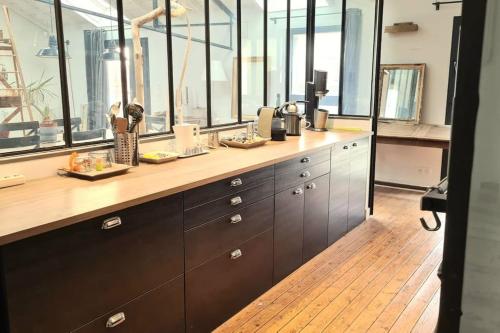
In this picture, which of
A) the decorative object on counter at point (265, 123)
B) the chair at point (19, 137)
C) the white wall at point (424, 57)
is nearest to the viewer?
the chair at point (19, 137)

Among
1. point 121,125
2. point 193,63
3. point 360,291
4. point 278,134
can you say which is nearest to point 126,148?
point 121,125

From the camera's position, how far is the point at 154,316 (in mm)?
2047

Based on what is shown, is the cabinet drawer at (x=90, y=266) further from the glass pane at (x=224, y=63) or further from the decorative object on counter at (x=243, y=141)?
the glass pane at (x=224, y=63)

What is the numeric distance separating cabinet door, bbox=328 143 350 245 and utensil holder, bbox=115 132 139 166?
1.76 meters

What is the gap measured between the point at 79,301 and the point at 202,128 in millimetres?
2057

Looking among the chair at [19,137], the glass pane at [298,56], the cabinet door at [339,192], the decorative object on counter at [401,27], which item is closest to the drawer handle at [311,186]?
the cabinet door at [339,192]

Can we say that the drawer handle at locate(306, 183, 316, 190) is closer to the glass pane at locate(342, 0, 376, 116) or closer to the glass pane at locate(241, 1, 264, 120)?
the glass pane at locate(241, 1, 264, 120)

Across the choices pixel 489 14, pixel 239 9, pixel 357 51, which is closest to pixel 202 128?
pixel 239 9

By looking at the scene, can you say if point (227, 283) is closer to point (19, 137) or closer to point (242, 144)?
point (242, 144)

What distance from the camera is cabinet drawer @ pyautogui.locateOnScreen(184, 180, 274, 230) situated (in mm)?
2215

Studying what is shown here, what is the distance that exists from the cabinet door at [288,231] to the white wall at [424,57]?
9.81 feet

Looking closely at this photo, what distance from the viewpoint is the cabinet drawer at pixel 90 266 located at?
4.91 ft

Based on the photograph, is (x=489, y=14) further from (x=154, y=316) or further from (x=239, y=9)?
(x=239, y=9)

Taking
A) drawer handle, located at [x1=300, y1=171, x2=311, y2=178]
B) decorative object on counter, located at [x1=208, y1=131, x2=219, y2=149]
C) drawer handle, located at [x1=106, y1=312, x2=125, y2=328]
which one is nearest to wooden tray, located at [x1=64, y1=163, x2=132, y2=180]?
drawer handle, located at [x1=106, y1=312, x2=125, y2=328]
